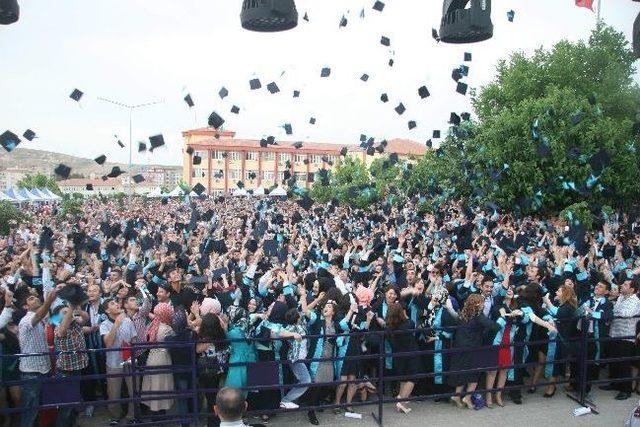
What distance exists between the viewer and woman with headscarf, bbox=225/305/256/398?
4.84 meters

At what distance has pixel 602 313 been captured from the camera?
5.76 m

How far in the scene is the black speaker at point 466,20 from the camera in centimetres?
471

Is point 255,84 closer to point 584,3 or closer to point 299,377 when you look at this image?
point 299,377

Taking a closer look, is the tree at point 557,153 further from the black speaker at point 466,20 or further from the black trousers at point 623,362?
the black speaker at point 466,20

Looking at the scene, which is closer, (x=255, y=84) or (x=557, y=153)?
(x=255, y=84)

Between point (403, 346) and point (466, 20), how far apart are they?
9.83ft

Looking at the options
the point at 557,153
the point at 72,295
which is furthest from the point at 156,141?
the point at 557,153

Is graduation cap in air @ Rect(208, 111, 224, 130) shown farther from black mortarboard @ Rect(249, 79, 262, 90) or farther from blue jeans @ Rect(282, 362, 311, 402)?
blue jeans @ Rect(282, 362, 311, 402)

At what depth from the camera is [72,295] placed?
4.68 meters

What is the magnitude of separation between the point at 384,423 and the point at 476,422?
33.3 inches

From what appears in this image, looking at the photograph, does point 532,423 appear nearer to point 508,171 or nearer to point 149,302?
point 149,302

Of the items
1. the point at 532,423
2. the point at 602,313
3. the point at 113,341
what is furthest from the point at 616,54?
the point at 113,341

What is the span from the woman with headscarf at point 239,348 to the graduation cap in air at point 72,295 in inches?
50.4

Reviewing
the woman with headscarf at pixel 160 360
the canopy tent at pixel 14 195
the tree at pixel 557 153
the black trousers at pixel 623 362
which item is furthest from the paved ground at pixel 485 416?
the canopy tent at pixel 14 195
